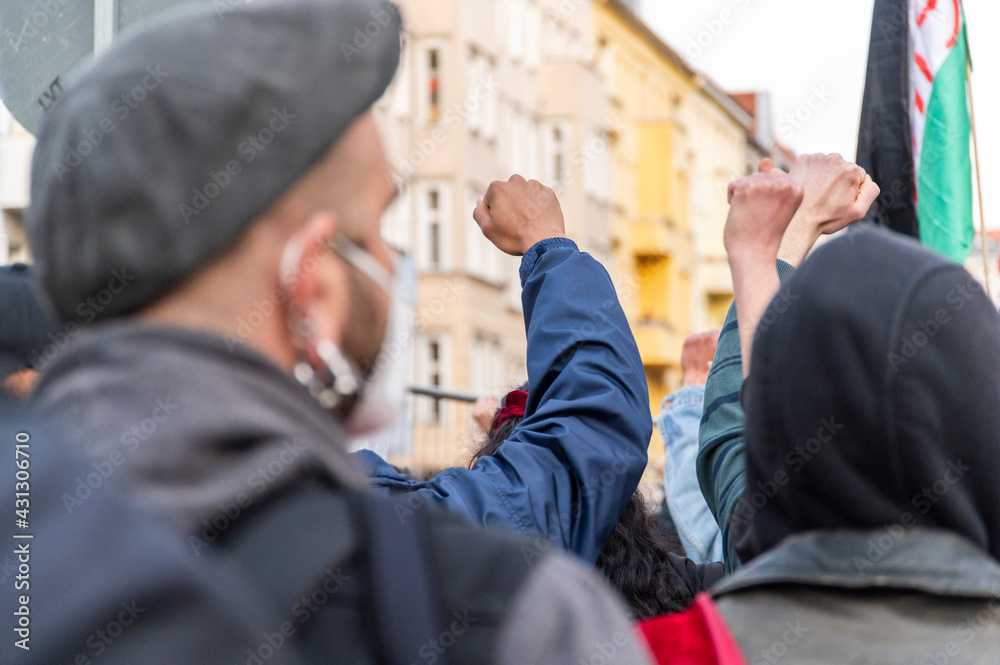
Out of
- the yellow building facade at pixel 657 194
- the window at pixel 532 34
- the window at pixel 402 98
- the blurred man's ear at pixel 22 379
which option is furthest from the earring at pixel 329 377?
the yellow building facade at pixel 657 194

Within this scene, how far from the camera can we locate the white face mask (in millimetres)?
1159

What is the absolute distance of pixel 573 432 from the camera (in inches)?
80.9

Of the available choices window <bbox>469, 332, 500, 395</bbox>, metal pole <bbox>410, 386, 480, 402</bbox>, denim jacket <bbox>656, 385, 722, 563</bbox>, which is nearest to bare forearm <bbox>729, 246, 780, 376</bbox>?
denim jacket <bbox>656, 385, 722, 563</bbox>

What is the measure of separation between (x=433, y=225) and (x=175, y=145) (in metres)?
27.8

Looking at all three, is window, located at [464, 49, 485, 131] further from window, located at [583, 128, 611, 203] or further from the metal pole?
the metal pole

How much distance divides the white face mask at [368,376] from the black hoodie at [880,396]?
0.49m

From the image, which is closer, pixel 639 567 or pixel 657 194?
pixel 639 567

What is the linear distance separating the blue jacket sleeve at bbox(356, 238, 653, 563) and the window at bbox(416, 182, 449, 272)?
26.4 m

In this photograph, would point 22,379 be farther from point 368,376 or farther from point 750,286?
point 750,286

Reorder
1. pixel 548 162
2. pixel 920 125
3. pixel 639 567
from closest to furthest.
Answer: pixel 639 567
pixel 920 125
pixel 548 162

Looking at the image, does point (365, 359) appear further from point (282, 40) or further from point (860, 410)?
point (860, 410)

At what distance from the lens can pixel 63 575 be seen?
3.04ft

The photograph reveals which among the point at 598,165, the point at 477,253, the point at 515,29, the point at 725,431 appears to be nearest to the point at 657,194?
the point at 598,165

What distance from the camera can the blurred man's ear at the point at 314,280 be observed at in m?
1.14
